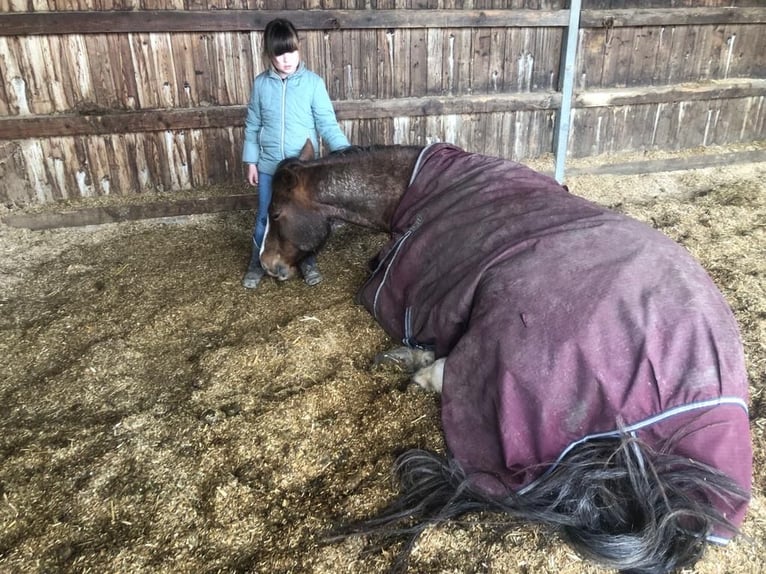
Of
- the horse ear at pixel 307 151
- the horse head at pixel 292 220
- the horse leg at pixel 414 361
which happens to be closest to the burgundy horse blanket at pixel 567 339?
the horse leg at pixel 414 361

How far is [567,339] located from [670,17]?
16.3 feet

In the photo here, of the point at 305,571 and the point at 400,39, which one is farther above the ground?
the point at 400,39

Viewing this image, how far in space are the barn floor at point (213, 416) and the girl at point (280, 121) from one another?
1.26 feet

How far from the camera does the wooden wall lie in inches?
183

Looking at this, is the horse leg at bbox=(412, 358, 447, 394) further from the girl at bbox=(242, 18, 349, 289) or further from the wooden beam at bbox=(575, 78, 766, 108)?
the wooden beam at bbox=(575, 78, 766, 108)

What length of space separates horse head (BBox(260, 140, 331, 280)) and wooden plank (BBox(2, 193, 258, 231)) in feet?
5.22

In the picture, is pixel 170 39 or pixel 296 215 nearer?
pixel 296 215

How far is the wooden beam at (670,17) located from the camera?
18.2ft

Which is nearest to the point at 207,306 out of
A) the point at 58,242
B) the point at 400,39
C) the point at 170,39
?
the point at 58,242

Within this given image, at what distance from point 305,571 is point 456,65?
15.2ft

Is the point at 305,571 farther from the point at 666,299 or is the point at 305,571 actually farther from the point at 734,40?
the point at 734,40

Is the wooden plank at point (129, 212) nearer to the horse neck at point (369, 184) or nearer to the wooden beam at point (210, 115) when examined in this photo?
the wooden beam at point (210, 115)

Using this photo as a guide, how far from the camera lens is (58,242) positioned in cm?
454

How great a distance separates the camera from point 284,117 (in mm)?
3619
